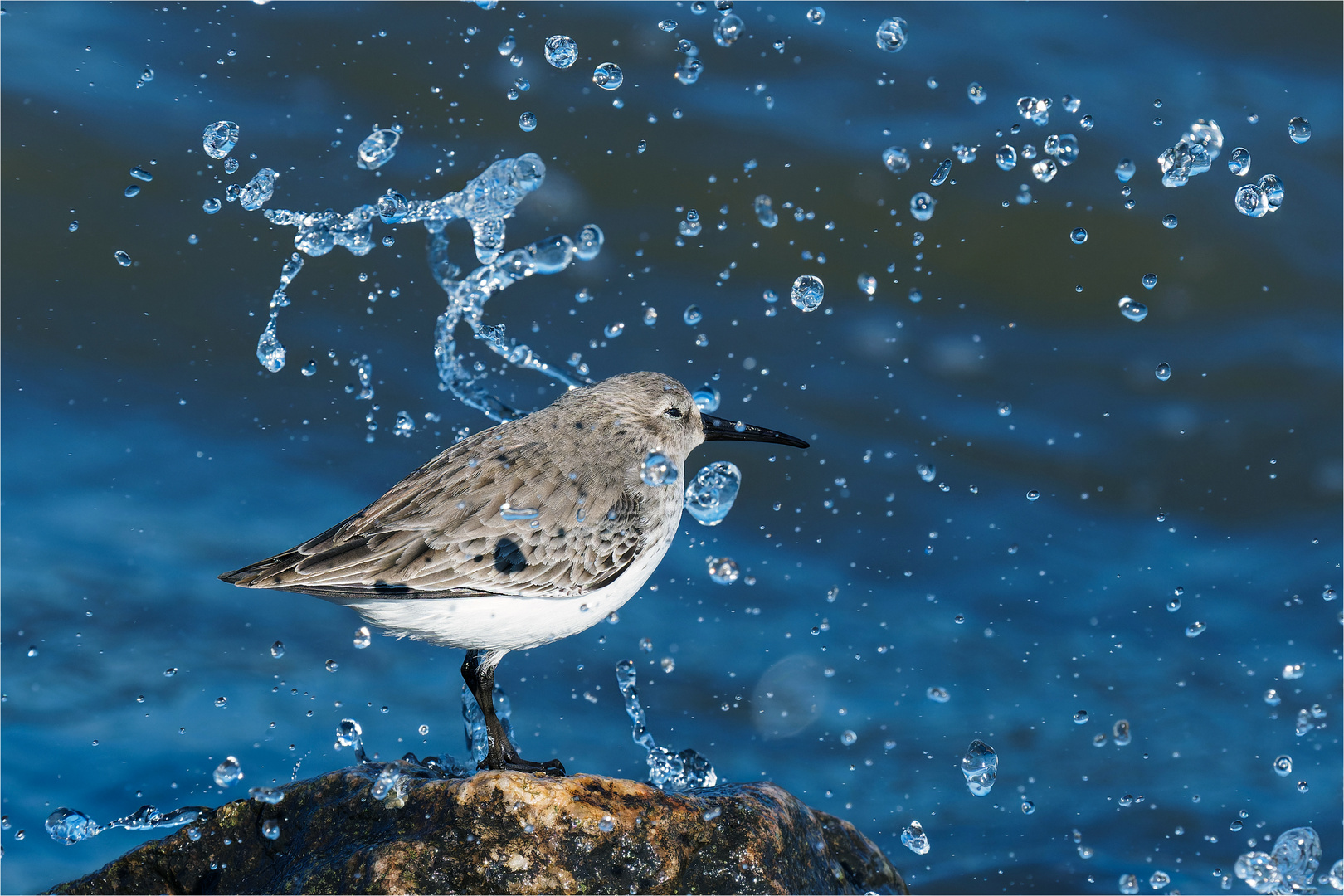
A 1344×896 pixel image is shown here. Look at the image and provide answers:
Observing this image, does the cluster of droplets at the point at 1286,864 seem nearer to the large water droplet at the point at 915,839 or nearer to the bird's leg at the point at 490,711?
the large water droplet at the point at 915,839

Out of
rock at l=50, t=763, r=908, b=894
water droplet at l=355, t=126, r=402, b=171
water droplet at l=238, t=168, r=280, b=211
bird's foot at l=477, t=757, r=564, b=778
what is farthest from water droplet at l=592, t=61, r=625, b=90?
rock at l=50, t=763, r=908, b=894

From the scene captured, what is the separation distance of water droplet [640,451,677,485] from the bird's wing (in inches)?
5.2

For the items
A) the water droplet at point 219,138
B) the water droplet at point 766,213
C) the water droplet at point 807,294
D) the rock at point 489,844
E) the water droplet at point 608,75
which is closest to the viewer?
the rock at point 489,844

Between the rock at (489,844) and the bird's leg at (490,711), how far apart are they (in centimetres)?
55

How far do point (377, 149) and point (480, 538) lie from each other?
360cm

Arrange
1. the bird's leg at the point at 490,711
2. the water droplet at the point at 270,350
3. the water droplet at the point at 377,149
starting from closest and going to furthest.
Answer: the bird's leg at the point at 490,711 < the water droplet at the point at 377,149 < the water droplet at the point at 270,350

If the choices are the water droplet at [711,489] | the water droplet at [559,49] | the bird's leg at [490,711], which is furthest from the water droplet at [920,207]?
the bird's leg at [490,711]

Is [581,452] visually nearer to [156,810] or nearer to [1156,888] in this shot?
[156,810]

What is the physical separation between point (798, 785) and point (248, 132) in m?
6.96

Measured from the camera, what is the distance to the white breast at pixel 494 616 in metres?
4.64

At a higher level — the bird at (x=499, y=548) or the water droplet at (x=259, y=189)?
the water droplet at (x=259, y=189)

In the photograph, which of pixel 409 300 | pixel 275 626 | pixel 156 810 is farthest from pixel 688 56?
pixel 156 810

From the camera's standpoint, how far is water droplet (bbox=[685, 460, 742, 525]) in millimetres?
6121

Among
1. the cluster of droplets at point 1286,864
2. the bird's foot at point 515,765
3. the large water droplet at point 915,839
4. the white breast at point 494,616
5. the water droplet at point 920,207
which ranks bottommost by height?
the large water droplet at point 915,839
